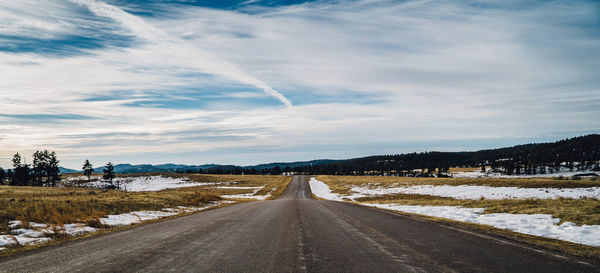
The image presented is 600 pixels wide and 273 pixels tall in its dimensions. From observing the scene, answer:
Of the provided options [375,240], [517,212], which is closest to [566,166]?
[517,212]

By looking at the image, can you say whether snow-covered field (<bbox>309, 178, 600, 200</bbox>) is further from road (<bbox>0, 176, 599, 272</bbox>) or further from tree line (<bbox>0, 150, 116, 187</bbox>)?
tree line (<bbox>0, 150, 116, 187</bbox>)

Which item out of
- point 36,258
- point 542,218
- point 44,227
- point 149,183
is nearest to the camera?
point 36,258

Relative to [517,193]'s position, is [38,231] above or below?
above

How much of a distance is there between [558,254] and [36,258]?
1165 cm

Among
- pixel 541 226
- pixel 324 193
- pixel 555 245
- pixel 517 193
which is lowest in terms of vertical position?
pixel 324 193

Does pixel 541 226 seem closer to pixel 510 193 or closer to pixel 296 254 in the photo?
pixel 296 254

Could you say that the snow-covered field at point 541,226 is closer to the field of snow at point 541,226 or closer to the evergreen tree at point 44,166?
the field of snow at point 541,226

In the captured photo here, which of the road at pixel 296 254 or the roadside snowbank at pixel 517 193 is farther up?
the road at pixel 296 254

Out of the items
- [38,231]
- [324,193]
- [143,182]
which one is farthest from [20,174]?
[38,231]

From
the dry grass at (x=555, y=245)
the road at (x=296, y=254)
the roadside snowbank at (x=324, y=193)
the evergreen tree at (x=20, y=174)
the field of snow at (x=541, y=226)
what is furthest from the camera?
the evergreen tree at (x=20, y=174)

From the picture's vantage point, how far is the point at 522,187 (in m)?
44.1

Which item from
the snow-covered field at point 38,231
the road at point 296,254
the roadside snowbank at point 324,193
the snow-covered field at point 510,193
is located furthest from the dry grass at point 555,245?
the roadside snowbank at point 324,193

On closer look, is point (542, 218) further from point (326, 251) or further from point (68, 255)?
point (68, 255)

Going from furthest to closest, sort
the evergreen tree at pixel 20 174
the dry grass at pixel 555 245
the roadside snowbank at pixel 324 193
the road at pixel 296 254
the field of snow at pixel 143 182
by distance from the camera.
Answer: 1. the field of snow at pixel 143 182
2. the evergreen tree at pixel 20 174
3. the roadside snowbank at pixel 324 193
4. the dry grass at pixel 555 245
5. the road at pixel 296 254
